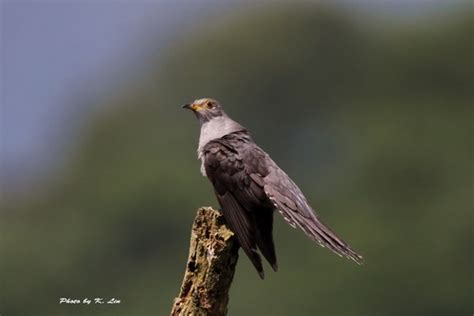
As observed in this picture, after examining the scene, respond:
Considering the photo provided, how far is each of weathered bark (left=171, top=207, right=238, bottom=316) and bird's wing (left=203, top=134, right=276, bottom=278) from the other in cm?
46

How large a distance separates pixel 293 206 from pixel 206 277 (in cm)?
145

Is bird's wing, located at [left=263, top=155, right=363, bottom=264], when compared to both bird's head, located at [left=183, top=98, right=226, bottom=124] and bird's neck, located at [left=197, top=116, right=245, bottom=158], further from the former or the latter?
bird's head, located at [left=183, top=98, right=226, bottom=124]

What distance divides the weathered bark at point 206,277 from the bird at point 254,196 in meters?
0.39

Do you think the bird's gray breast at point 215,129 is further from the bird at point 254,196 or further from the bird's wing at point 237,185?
the bird's wing at point 237,185

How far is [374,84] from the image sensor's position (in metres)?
55.7

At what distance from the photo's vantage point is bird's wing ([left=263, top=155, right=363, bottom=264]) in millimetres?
9336

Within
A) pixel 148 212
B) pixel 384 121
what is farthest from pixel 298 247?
pixel 384 121

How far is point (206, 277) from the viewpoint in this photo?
846 centimetres

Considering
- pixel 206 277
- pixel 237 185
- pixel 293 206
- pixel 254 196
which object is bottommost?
pixel 206 277

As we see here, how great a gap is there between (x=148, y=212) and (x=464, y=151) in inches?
508

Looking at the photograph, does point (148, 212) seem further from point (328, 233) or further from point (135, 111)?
point (328, 233)

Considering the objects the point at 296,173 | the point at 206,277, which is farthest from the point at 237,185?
the point at 296,173

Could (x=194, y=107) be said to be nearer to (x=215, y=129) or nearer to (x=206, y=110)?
(x=206, y=110)

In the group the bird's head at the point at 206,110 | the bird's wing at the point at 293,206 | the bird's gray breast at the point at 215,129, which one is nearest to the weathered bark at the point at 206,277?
the bird's wing at the point at 293,206
